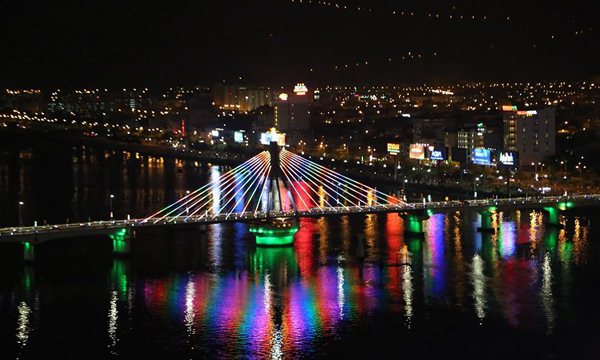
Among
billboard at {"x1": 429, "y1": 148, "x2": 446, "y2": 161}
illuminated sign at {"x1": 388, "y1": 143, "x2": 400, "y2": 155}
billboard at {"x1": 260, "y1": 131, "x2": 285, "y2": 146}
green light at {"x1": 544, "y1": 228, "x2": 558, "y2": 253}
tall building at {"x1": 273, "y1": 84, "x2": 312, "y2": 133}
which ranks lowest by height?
green light at {"x1": 544, "y1": 228, "x2": 558, "y2": 253}

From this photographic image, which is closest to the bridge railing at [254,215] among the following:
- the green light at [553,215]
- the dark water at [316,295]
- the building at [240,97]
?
the green light at [553,215]

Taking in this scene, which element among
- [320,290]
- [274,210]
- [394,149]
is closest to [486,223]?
[274,210]

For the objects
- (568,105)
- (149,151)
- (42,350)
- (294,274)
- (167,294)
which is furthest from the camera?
(568,105)

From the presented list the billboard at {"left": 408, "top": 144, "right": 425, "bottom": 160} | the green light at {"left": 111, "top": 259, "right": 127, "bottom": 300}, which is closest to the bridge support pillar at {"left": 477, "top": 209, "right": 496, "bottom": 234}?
the green light at {"left": 111, "top": 259, "right": 127, "bottom": 300}

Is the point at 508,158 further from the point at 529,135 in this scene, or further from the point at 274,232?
the point at 274,232

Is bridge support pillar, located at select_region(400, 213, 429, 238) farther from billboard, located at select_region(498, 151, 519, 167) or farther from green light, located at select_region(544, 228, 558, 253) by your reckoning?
billboard, located at select_region(498, 151, 519, 167)

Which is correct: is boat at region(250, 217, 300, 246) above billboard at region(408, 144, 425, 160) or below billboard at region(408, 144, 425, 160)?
below

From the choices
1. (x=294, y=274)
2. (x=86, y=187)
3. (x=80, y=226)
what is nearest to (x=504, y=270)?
(x=294, y=274)

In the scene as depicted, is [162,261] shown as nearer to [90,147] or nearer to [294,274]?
[294,274]
